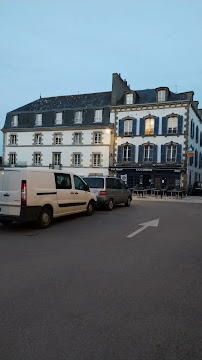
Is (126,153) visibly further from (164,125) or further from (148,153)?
(164,125)

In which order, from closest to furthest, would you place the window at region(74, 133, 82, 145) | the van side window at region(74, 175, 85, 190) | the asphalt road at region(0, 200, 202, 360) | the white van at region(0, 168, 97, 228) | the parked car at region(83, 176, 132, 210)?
the asphalt road at region(0, 200, 202, 360)
the white van at region(0, 168, 97, 228)
the van side window at region(74, 175, 85, 190)
the parked car at region(83, 176, 132, 210)
the window at region(74, 133, 82, 145)

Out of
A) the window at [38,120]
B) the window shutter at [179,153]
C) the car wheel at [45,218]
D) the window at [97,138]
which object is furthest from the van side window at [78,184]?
the window at [38,120]

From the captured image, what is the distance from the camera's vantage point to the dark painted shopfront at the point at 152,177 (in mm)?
29706

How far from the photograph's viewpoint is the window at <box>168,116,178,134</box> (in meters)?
30.3

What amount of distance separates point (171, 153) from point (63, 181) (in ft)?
77.3

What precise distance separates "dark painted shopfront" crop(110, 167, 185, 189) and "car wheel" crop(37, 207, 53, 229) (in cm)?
2326

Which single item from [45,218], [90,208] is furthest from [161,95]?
[45,218]

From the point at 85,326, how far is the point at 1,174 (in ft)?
19.3

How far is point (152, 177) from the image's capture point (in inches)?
1220

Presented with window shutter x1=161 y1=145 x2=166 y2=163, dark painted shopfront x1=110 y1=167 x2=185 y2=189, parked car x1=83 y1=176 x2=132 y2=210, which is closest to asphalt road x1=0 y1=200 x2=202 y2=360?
parked car x1=83 y1=176 x2=132 y2=210

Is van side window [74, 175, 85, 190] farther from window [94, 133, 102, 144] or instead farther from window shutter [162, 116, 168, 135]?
window [94, 133, 102, 144]

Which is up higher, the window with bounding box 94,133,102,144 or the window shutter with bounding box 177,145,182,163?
the window with bounding box 94,133,102,144

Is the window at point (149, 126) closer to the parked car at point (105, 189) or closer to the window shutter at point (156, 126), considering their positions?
the window shutter at point (156, 126)

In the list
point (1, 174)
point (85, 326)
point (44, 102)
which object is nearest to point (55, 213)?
point (1, 174)
